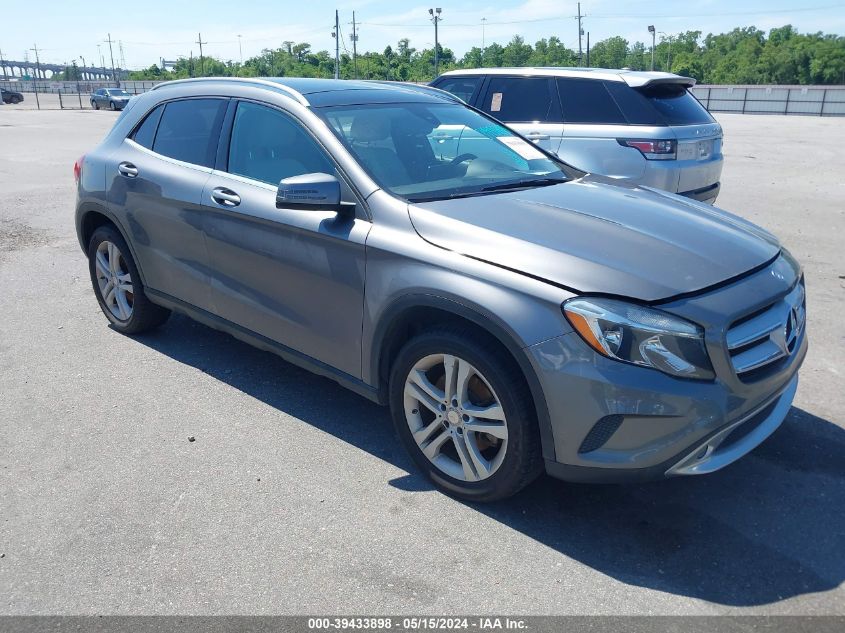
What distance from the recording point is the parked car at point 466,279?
9.05 feet

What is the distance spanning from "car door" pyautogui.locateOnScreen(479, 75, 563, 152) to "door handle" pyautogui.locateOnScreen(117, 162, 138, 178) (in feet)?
13.4

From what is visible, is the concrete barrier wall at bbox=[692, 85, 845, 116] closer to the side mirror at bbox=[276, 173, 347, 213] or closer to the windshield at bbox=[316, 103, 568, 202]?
the windshield at bbox=[316, 103, 568, 202]

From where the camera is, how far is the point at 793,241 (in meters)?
8.09

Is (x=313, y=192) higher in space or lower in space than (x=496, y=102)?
lower

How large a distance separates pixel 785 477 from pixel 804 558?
65cm

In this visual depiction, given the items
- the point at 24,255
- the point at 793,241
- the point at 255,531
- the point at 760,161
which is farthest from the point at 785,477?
the point at 760,161

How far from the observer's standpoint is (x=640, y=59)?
336ft

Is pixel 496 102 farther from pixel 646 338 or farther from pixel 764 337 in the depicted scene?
pixel 646 338

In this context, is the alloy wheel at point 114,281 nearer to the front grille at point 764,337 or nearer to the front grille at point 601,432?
the front grille at point 601,432

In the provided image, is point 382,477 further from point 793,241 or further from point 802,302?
point 793,241

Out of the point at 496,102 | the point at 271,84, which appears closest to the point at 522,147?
the point at 271,84

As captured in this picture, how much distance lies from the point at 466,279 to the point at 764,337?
47.6 inches

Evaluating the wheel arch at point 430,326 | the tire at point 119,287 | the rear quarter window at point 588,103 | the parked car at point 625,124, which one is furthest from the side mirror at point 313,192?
the rear quarter window at point 588,103

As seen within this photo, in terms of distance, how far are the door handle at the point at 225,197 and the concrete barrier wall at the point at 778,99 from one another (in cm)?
4376
